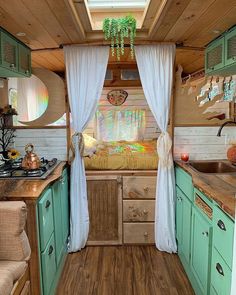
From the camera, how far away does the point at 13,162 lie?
8.61 feet

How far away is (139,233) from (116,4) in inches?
84.3

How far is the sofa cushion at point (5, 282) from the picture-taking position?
1.29 meters

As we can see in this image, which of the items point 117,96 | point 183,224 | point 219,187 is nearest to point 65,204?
point 183,224

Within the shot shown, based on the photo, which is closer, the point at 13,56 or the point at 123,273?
the point at 13,56

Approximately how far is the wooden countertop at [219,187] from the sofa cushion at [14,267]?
1.18 m

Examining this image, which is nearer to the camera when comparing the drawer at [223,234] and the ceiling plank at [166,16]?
the drawer at [223,234]

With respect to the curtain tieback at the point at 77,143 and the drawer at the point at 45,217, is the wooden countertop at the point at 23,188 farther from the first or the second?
the curtain tieback at the point at 77,143

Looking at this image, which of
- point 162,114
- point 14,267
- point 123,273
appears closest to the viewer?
point 14,267

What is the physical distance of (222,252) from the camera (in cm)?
155

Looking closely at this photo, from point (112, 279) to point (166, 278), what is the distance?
47 cm

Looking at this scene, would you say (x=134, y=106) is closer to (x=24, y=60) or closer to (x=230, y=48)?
(x=24, y=60)

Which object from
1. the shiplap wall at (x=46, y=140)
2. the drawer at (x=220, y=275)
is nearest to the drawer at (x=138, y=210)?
the shiplap wall at (x=46, y=140)

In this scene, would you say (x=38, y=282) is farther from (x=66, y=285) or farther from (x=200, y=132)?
(x=200, y=132)

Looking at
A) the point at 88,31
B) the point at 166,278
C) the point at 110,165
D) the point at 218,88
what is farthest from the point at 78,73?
the point at 166,278
